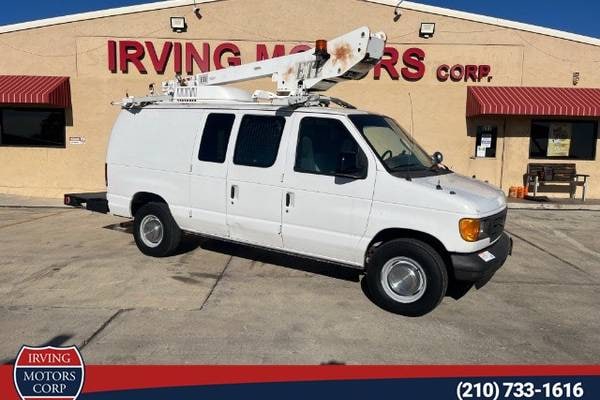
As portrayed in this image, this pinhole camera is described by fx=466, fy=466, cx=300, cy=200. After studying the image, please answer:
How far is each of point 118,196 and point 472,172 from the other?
10.0m

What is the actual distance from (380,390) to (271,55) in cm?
1112

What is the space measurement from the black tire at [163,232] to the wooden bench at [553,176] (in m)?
10.6

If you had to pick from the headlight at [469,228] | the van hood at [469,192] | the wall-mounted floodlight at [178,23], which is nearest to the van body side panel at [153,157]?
the van hood at [469,192]

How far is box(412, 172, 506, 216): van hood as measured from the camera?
4.53 metres

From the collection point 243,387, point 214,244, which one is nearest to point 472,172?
point 214,244

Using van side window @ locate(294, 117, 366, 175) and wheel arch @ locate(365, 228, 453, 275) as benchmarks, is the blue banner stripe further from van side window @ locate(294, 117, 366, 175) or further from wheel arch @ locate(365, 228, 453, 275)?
van side window @ locate(294, 117, 366, 175)

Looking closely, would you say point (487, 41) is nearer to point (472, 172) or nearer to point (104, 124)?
point (472, 172)

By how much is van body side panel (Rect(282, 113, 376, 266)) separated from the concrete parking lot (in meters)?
0.56

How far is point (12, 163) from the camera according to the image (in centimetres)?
1323

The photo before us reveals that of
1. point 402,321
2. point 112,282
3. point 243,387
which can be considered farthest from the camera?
point 112,282

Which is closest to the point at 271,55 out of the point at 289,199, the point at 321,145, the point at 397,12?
the point at 397,12

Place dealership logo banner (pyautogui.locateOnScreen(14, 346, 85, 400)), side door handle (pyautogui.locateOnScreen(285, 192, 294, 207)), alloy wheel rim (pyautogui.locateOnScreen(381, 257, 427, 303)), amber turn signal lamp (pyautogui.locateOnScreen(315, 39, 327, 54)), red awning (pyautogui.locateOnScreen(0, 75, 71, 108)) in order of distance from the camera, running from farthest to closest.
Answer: red awning (pyautogui.locateOnScreen(0, 75, 71, 108)), amber turn signal lamp (pyautogui.locateOnScreen(315, 39, 327, 54)), side door handle (pyautogui.locateOnScreen(285, 192, 294, 207)), alloy wheel rim (pyautogui.locateOnScreen(381, 257, 427, 303)), dealership logo banner (pyautogui.locateOnScreen(14, 346, 85, 400))

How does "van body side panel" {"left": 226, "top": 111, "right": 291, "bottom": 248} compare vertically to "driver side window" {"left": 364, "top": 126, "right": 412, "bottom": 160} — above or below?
below

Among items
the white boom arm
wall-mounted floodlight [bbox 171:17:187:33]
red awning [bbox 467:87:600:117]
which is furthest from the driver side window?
wall-mounted floodlight [bbox 171:17:187:33]
